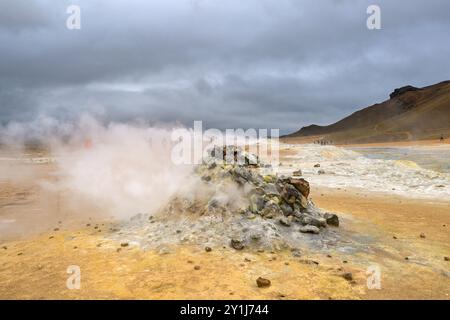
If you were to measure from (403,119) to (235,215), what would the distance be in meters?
98.7

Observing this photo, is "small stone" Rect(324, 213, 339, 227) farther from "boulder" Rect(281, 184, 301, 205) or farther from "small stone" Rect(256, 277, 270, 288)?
"small stone" Rect(256, 277, 270, 288)

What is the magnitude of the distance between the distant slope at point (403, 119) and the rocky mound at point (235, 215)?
65.6 meters

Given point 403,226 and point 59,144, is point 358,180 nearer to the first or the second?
point 403,226

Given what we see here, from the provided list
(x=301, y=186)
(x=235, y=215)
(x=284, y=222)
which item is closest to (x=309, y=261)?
(x=284, y=222)

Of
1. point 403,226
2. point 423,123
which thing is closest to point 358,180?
point 403,226

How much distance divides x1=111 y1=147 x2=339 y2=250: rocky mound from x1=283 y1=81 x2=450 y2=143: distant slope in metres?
65.6

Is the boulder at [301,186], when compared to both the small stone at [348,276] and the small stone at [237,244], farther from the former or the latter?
the small stone at [348,276]

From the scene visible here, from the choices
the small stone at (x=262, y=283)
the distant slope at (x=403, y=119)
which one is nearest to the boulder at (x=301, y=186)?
the small stone at (x=262, y=283)

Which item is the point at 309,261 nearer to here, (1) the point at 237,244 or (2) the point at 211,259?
(1) the point at 237,244

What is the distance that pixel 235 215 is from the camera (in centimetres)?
795

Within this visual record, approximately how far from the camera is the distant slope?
256 feet

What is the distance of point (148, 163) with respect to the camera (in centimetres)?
1489

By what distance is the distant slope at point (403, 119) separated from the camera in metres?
78.1
